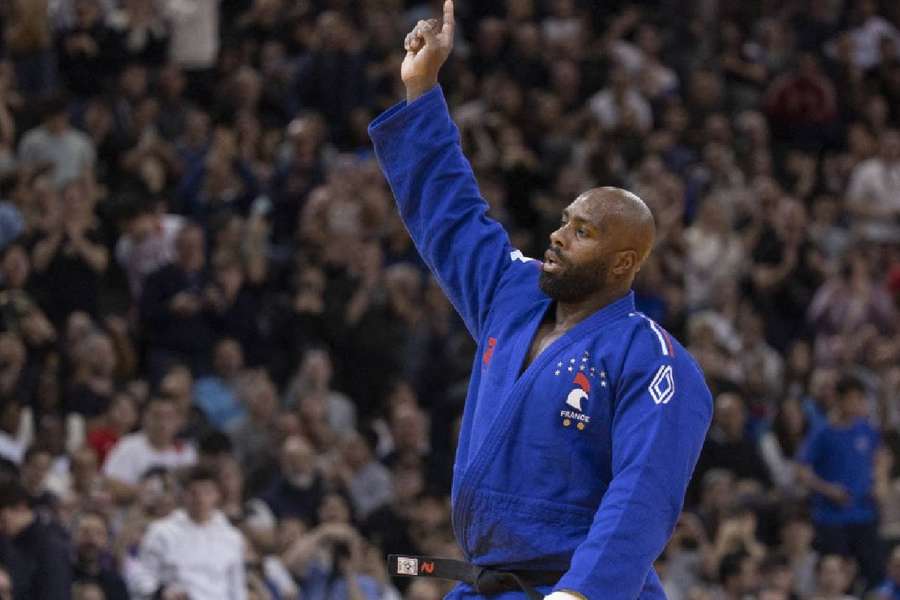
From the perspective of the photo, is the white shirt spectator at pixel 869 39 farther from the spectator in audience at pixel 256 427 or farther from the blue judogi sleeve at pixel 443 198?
the blue judogi sleeve at pixel 443 198

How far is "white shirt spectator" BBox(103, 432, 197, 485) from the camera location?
10531mm

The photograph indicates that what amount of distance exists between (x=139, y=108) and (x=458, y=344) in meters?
2.83

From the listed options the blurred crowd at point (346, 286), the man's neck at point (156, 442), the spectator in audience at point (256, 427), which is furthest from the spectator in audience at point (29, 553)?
the spectator in audience at point (256, 427)

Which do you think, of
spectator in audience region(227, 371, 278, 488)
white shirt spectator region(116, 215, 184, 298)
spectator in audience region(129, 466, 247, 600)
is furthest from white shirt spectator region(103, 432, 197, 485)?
white shirt spectator region(116, 215, 184, 298)

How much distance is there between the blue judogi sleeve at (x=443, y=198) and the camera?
5.20 m

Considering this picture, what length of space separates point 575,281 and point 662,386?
378 mm

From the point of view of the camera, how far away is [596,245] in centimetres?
482

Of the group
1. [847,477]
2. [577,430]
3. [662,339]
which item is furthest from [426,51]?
[847,477]

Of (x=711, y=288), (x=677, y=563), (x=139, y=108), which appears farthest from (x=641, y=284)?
(x=139, y=108)

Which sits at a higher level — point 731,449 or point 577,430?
point 577,430

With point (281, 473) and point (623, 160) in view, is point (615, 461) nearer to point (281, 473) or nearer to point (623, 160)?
point (281, 473)

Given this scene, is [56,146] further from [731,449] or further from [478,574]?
[478,574]

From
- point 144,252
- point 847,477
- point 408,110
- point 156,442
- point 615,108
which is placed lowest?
point 847,477

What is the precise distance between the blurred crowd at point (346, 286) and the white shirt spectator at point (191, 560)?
0.05 feet
